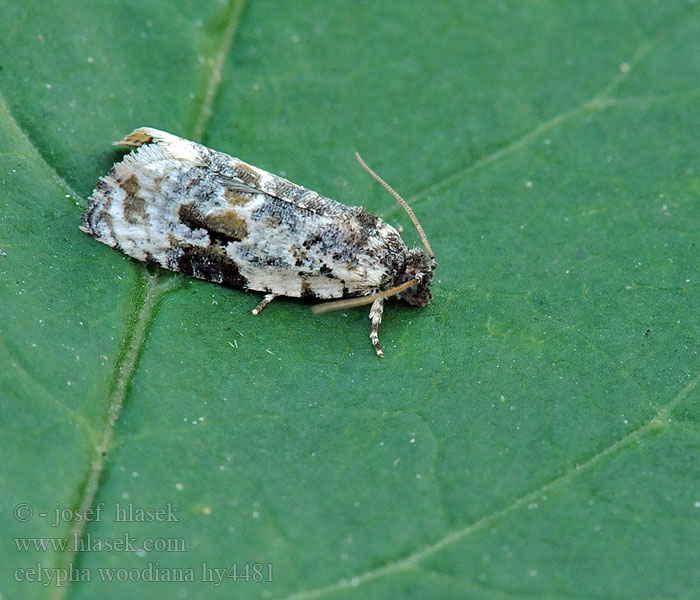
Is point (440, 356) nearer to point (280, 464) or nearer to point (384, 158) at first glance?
point (280, 464)

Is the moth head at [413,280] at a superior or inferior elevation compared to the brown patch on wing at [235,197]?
inferior

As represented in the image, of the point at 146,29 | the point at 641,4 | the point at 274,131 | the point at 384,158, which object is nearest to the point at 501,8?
the point at 641,4

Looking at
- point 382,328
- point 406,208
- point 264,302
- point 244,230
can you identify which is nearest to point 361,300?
point 382,328

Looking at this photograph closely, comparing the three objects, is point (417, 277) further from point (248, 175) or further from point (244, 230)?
point (248, 175)

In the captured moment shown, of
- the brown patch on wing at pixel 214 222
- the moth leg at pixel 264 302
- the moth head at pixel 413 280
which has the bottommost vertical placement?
the moth leg at pixel 264 302

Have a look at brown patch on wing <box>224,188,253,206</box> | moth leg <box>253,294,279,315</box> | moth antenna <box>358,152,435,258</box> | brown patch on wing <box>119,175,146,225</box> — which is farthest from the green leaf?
brown patch on wing <box>224,188,253,206</box>

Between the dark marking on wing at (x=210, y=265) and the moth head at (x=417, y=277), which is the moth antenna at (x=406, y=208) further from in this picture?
the dark marking on wing at (x=210, y=265)

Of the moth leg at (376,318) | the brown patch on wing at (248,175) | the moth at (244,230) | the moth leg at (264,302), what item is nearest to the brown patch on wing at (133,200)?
the moth at (244,230)

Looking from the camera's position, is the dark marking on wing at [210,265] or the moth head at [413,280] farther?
the moth head at [413,280]
